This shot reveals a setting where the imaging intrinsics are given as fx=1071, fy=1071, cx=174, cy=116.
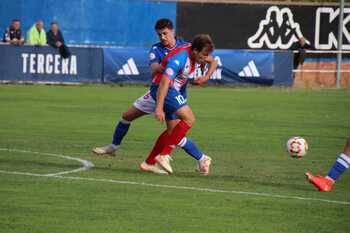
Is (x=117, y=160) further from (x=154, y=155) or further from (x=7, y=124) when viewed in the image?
(x=7, y=124)

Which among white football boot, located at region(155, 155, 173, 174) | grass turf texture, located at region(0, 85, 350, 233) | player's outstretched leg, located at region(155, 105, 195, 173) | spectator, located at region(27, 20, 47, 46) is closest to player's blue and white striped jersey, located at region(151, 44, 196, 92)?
player's outstretched leg, located at region(155, 105, 195, 173)

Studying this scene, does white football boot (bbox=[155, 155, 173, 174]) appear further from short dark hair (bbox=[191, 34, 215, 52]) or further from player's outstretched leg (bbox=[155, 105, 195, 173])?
short dark hair (bbox=[191, 34, 215, 52])

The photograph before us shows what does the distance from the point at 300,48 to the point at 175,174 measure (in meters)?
24.5

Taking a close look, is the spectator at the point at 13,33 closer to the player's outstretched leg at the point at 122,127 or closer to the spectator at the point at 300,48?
the spectator at the point at 300,48

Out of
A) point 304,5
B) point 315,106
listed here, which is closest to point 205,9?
point 304,5

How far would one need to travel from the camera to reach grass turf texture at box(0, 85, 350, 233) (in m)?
10.0

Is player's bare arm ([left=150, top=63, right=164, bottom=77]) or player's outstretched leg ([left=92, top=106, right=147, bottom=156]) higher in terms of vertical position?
player's bare arm ([left=150, top=63, right=164, bottom=77])

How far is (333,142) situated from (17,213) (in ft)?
30.9

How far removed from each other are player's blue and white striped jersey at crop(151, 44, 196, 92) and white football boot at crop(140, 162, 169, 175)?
1061 mm

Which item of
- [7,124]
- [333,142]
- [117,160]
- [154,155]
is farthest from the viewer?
[7,124]

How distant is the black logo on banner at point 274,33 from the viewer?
128 feet

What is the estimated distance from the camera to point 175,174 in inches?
535

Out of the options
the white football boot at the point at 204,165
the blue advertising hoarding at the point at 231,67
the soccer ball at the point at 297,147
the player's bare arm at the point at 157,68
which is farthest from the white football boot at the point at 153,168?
the blue advertising hoarding at the point at 231,67

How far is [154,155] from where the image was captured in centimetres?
1372
